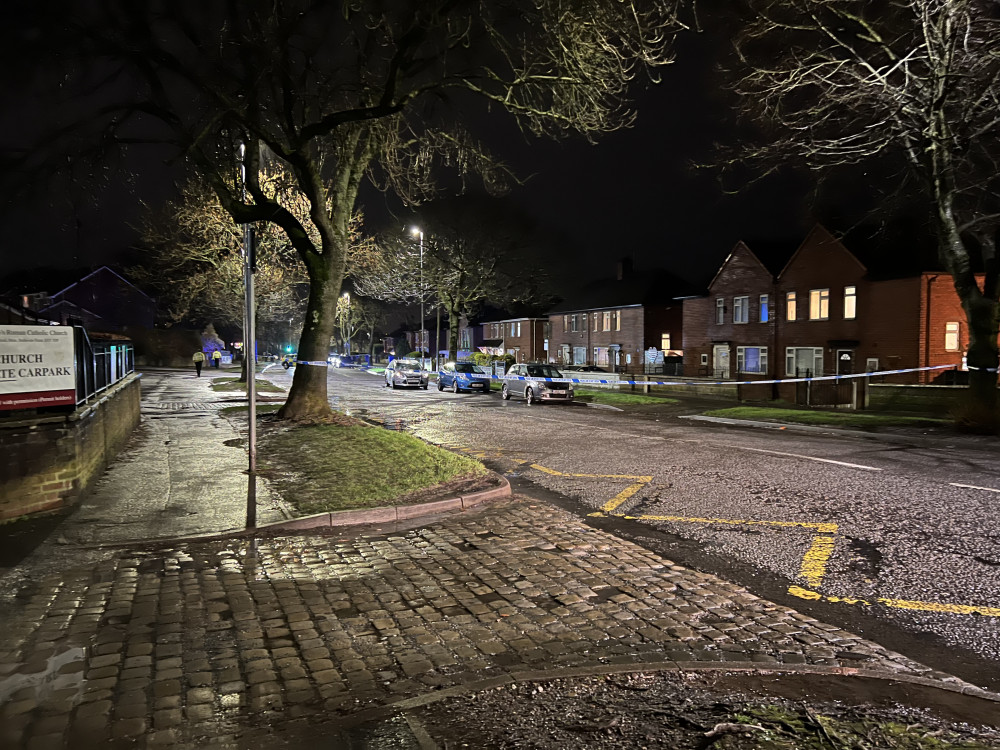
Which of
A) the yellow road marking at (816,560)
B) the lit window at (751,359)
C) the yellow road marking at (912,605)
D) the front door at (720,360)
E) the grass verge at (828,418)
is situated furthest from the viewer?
the front door at (720,360)

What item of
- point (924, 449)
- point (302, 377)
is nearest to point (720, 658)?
point (924, 449)

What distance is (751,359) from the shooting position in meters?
40.5

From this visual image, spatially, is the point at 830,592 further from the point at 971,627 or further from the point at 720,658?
the point at 720,658

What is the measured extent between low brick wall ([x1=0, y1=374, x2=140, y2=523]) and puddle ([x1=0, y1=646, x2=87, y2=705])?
380 centimetres

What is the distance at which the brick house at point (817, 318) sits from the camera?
2992 cm

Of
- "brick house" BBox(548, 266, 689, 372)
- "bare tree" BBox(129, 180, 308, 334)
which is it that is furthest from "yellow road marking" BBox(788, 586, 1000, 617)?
"brick house" BBox(548, 266, 689, 372)

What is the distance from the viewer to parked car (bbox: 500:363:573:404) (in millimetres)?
25250

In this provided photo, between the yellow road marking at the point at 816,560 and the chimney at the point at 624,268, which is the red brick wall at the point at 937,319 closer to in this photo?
the yellow road marking at the point at 816,560

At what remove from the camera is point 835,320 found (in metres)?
34.4

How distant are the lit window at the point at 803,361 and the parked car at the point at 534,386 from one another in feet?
56.4

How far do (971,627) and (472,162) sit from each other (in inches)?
580

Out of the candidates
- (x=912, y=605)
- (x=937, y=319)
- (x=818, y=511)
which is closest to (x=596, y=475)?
(x=818, y=511)

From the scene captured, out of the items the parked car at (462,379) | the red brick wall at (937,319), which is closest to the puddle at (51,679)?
the parked car at (462,379)

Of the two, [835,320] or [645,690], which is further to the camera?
[835,320]
